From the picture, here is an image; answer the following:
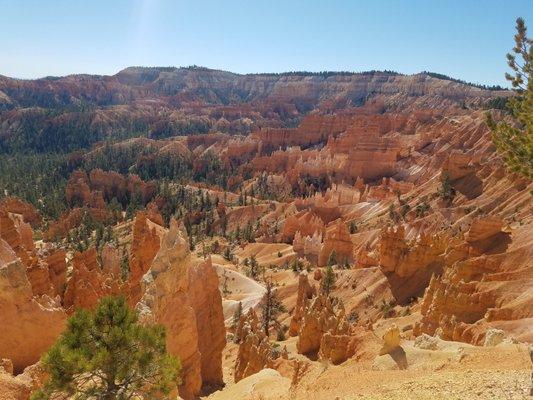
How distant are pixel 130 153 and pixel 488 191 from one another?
9706 cm

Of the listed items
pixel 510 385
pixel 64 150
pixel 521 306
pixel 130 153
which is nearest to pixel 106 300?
pixel 510 385

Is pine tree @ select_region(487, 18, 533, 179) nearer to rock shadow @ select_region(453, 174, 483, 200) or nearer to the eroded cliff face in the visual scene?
the eroded cliff face

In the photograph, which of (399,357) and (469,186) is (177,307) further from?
(469,186)

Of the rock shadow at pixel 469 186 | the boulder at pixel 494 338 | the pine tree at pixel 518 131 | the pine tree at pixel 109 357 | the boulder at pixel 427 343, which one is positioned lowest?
the boulder at pixel 427 343

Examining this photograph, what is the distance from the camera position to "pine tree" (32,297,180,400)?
980 centimetres

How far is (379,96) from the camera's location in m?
192

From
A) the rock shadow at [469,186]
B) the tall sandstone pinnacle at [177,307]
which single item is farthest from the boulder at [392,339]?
the rock shadow at [469,186]

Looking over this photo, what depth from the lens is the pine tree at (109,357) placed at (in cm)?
980

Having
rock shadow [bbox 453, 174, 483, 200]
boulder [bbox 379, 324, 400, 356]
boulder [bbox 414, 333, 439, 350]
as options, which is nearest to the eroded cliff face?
boulder [bbox 379, 324, 400, 356]

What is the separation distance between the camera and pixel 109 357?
10109 mm

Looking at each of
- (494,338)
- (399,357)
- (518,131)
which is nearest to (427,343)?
(399,357)

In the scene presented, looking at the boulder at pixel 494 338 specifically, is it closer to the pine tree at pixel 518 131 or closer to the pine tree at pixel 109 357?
the pine tree at pixel 518 131

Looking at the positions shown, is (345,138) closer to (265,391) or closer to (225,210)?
(225,210)

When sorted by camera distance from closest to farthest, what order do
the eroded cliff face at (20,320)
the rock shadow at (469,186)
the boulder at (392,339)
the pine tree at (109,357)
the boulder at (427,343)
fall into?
the pine tree at (109,357)
the eroded cliff face at (20,320)
the boulder at (392,339)
the boulder at (427,343)
the rock shadow at (469,186)
